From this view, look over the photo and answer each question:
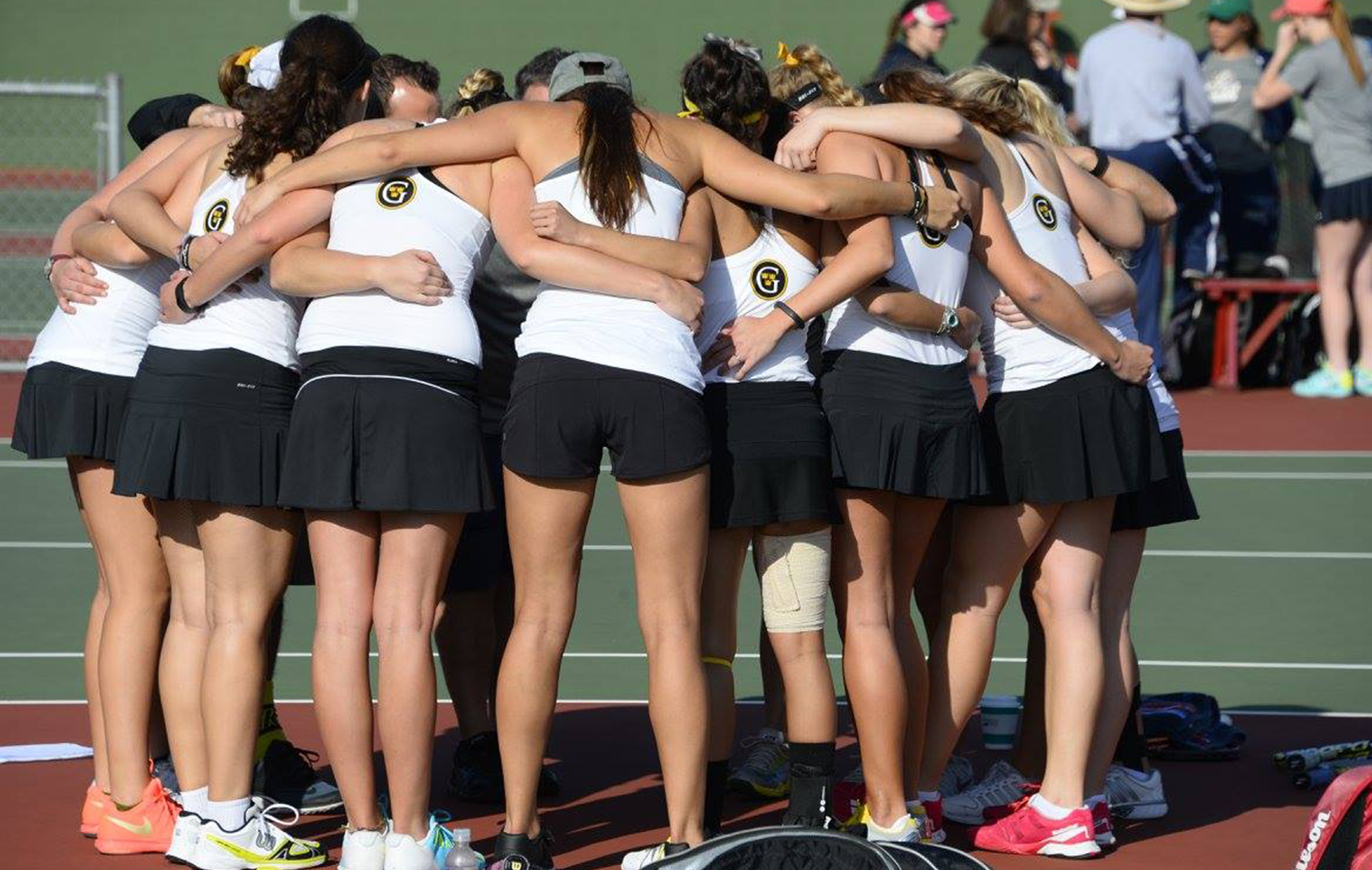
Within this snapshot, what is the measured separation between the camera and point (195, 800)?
Result: 17.1ft

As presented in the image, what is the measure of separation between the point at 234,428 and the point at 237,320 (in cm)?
27

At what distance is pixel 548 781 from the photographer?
19.6ft

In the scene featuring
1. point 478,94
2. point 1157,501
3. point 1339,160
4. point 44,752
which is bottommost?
point 44,752

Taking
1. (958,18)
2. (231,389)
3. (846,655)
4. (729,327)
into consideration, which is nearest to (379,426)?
(231,389)

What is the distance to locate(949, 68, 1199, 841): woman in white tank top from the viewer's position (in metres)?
5.51

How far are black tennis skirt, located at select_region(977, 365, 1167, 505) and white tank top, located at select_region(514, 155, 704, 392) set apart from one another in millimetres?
934

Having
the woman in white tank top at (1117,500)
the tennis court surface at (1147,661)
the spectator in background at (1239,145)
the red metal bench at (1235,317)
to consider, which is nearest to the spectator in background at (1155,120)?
the red metal bench at (1235,317)

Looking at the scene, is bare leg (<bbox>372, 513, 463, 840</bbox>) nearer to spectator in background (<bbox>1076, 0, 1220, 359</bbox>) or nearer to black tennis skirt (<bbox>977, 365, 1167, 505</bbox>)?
black tennis skirt (<bbox>977, 365, 1167, 505</bbox>)

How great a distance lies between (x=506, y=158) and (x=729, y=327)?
27.0 inches

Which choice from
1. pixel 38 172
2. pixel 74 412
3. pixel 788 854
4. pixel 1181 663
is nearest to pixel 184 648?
pixel 74 412

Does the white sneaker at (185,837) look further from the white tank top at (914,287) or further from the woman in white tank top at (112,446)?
the white tank top at (914,287)

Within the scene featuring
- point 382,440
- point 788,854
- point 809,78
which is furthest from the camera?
point 809,78

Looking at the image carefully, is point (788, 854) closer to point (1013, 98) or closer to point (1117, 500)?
point (1117, 500)

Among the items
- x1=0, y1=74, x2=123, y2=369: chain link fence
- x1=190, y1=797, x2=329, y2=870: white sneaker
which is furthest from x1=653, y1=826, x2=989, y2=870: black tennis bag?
x1=0, y1=74, x2=123, y2=369: chain link fence
